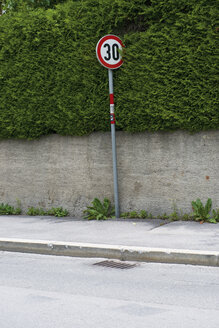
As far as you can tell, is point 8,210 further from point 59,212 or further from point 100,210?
point 100,210

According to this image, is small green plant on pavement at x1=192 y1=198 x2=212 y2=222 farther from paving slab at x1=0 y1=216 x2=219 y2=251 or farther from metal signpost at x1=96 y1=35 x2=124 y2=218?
metal signpost at x1=96 y1=35 x2=124 y2=218

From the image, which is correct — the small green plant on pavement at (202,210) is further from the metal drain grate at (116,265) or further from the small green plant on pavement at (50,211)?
the small green plant on pavement at (50,211)

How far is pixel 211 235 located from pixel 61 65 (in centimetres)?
459

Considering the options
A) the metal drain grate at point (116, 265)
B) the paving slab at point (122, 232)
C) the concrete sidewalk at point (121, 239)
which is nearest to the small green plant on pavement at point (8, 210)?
the paving slab at point (122, 232)

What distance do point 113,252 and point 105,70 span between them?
381 centimetres

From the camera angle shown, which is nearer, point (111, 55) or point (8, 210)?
point (111, 55)

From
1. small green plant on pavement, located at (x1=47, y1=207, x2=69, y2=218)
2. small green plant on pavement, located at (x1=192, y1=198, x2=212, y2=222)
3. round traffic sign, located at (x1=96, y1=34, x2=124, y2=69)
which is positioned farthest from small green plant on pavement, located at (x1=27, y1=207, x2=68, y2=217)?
round traffic sign, located at (x1=96, y1=34, x2=124, y2=69)

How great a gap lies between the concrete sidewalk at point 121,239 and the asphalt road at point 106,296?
21cm

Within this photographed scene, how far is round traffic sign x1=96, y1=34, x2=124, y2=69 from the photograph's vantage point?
904 cm

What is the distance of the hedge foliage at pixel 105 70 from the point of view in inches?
328

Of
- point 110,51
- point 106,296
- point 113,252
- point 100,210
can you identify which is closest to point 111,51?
point 110,51

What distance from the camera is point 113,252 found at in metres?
6.97

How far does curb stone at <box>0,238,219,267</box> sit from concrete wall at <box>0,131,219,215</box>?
2.26 m

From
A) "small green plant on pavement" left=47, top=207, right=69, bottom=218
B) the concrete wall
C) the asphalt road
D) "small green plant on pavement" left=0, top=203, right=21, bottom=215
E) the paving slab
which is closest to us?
the asphalt road
